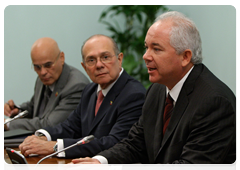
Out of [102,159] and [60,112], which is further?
[60,112]

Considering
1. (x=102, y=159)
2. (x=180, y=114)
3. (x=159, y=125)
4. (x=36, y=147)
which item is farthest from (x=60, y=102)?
(x=180, y=114)

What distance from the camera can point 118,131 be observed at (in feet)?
6.63

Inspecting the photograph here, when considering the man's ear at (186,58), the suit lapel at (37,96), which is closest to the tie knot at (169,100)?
the man's ear at (186,58)

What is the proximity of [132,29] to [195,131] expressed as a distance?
3996 mm

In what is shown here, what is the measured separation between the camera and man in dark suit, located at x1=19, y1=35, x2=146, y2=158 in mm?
1960

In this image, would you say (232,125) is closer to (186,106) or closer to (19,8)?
(186,106)

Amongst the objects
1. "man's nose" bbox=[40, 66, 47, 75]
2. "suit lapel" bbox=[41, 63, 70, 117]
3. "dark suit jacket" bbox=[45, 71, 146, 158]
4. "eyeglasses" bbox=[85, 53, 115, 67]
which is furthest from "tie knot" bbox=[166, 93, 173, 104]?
"man's nose" bbox=[40, 66, 47, 75]

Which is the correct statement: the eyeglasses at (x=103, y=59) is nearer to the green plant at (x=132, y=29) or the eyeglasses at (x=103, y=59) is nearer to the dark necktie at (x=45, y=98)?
the dark necktie at (x=45, y=98)

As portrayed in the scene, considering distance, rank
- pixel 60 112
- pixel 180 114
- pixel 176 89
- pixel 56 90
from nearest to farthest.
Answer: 1. pixel 180 114
2. pixel 176 89
3. pixel 60 112
4. pixel 56 90

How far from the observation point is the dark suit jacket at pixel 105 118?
76.7 inches

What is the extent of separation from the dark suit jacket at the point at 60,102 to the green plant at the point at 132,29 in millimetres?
1816

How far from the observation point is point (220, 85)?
1459 millimetres

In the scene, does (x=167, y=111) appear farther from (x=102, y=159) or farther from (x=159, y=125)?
(x=102, y=159)

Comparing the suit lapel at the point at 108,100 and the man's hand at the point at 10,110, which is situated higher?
the suit lapel at the point at 108,100
